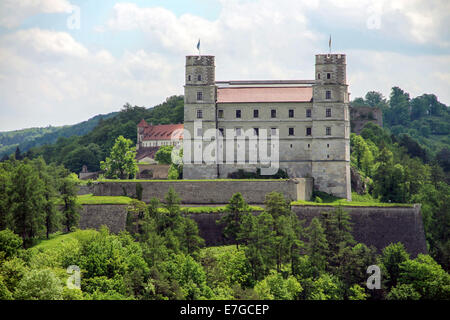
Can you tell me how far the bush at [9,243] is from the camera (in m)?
50.0

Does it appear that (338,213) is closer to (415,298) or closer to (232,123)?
(415,298)

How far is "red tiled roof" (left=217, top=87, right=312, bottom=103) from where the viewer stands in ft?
228

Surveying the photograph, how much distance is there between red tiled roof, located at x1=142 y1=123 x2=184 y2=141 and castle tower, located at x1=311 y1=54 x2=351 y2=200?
32939mm

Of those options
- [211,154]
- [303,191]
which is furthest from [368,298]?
[211,154]

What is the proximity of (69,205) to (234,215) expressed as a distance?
42.3 ft

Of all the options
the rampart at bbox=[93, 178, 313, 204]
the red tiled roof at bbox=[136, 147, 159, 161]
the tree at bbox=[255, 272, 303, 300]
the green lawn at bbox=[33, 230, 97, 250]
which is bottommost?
the tree at bbox=[255, 272, 303, 300]

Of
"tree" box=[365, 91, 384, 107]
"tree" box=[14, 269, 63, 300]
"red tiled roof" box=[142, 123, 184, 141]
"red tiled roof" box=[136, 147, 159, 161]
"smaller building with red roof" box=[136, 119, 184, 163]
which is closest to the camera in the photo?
"tree" box=[14, 269, 63, 300]

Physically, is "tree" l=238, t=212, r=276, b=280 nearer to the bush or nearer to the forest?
the forest

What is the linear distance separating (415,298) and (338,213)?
953cm

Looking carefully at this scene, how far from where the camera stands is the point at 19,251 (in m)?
50.3

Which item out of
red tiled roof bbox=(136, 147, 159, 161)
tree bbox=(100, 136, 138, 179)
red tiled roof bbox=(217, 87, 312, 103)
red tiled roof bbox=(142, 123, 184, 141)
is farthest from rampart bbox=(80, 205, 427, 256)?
red tiled roof bbox=(142, 123, 184, 141)

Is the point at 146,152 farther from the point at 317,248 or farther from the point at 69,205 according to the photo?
the point at 317,248

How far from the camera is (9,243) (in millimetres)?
50375

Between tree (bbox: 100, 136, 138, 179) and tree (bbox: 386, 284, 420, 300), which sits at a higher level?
tree (bbox: 100, 136, 138, 179)
